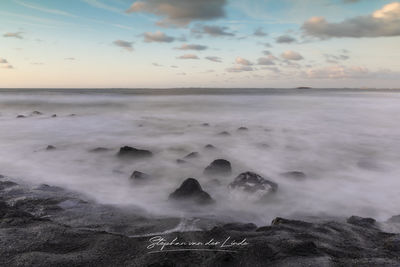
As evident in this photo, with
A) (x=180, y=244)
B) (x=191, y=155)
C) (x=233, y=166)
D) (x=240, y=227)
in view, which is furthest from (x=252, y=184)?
(x=191, y=155)

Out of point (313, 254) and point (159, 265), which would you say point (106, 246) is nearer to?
point (159, 265)

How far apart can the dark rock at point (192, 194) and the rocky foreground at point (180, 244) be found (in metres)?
1.00

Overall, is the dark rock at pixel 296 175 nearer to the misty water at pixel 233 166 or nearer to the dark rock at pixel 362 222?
the misty water at pixel 233 166

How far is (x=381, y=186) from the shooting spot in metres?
6.13

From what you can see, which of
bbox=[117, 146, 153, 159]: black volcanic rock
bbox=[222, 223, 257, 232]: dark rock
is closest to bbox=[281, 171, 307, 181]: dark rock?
bbox=[222, 223, 257, 232]: dark rock

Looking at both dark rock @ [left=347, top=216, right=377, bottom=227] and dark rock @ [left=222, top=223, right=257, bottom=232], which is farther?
dark rock @ [left=347, top=216, right=377, bottom=227]

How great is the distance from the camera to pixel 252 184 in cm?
512

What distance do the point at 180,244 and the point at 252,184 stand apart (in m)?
2.55

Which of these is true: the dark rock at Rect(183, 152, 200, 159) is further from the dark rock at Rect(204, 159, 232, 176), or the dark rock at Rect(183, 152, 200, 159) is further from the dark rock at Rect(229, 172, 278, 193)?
the dark rock at Rect(229, 172, 278, 193)

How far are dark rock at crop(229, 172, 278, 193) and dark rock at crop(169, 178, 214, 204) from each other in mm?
663

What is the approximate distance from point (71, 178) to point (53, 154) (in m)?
2.67

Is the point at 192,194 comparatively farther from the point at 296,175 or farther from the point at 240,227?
the point at 296,175

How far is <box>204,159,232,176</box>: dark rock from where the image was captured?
6.32 m

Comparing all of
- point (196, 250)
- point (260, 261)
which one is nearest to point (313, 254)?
point (260, 261)
